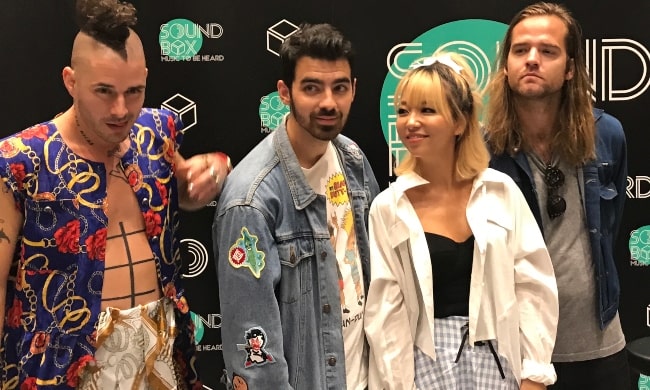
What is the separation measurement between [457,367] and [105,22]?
144 centimetres

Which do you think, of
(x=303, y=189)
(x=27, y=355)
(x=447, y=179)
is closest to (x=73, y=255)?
(x=27, y=355)

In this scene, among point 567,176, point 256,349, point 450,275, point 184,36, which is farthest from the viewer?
point 184,36

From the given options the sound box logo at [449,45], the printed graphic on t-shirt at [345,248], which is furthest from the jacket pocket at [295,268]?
the sound box logo at [449,45]

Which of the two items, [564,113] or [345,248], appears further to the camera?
[564,113]

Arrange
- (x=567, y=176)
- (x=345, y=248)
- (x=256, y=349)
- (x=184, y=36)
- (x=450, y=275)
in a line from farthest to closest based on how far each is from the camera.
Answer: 1. (x=184, y=36)
2. (x=567, y=176)
3. (x=345, y=248)
4. (x=450, y=275)
5. (x=256, y=349)

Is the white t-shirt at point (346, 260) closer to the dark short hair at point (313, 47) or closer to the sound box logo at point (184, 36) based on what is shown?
the dark short hair at point (313, 47)

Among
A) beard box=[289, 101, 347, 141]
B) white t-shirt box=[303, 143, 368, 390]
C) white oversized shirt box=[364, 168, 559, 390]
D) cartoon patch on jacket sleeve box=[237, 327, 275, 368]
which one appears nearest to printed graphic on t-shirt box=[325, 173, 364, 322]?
white t-shirt box=[303, 143, 368, 390]

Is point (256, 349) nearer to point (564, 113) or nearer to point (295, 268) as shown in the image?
point (295, 268)

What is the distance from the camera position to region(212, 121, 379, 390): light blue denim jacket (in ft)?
6.82

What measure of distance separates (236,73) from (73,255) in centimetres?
146

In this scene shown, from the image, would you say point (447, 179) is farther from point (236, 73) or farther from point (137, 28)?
point (137, 28)

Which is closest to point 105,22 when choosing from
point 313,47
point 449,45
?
point 313,47

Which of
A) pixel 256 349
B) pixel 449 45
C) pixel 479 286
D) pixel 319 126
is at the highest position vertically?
pixel 449 45

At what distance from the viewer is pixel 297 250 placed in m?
2.21
